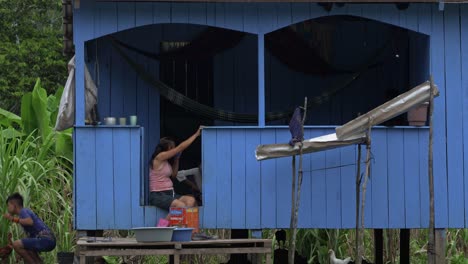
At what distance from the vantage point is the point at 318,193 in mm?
14633

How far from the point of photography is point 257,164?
1450 cm

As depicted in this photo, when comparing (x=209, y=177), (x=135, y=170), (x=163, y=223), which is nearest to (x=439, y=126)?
(x=209, y=177)

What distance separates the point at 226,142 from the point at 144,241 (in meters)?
1.63

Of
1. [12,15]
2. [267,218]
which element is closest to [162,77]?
[267,218]

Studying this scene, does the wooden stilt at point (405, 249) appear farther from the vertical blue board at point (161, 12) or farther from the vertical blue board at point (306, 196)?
the vertical blue board at point (161, 12)

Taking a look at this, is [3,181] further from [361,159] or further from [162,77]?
[361,159]

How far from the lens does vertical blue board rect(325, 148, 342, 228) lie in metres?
14.6

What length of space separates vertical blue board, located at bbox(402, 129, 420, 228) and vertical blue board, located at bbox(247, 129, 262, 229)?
1833 mm

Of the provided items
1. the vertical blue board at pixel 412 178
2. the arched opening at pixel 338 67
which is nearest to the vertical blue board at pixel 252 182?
the vertical blue board at pixel 412 178

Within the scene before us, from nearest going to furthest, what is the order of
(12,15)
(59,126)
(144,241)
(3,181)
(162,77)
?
1. (144,241)
2. (59,126)
3. (162,77)
4. (3,181)
5. (12,15)

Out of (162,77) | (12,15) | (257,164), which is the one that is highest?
(12,15)

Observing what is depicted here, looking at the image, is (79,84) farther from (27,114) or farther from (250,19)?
(27,114)

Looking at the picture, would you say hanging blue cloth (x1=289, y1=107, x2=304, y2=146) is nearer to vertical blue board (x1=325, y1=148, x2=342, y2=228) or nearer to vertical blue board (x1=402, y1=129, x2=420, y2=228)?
vertical blue board (x1=325, y1=148, x2=342, y2=228)

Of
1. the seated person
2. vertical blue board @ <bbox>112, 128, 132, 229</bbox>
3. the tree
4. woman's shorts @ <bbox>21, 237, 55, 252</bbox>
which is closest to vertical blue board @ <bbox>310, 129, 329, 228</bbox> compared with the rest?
the seated person
